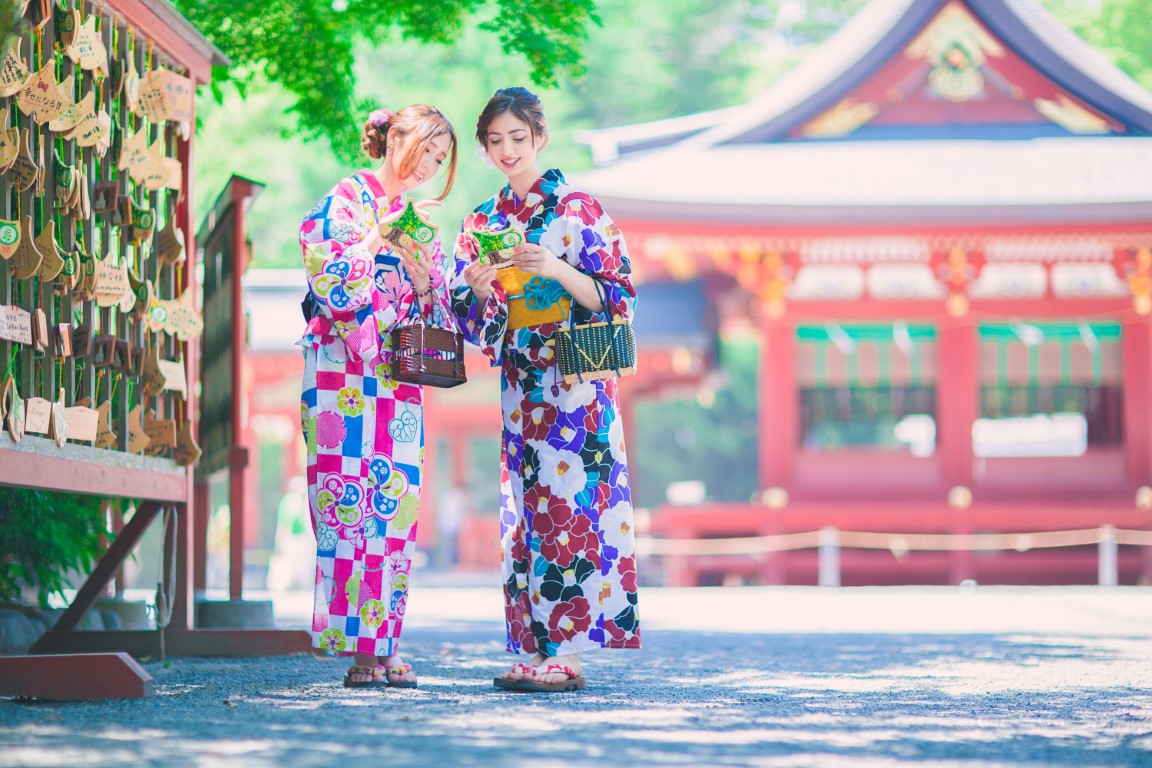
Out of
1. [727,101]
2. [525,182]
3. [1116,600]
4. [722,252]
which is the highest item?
Result: [727,101]

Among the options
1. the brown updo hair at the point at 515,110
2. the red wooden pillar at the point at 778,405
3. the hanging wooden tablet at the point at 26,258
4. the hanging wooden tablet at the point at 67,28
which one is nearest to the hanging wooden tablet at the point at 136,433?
the hanging wooden tablet at the point at 26,258

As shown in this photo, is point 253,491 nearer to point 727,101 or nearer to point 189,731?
point 727,101

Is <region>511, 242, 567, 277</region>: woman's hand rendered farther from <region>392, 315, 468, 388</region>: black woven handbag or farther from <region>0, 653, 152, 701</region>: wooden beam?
<region>0, 653, 152, 701</region>: wooden beam

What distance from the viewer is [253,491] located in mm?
26922

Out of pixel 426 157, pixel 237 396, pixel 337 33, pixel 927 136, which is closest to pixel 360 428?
pixel 426 157

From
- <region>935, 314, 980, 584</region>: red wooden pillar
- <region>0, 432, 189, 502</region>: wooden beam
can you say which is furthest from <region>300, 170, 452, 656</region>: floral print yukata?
<region>935, 314, 980, 584</region>: red wooden pillar

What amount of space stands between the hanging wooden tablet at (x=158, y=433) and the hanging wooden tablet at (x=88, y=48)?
1338 millimetres

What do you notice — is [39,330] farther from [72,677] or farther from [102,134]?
[72,677]

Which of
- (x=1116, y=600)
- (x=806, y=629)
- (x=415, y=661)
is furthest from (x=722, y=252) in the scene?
(x=415, y=661)

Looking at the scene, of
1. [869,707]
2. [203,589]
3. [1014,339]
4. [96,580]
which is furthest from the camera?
[1014,339]

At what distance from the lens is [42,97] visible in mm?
4336

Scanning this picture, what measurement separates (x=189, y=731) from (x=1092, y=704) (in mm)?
2555

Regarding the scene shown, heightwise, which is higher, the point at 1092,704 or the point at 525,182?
the point at 525,182

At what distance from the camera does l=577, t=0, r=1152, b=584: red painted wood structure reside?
15805 millimetres
